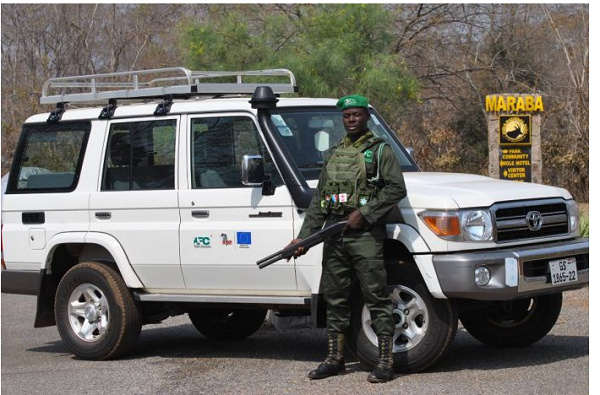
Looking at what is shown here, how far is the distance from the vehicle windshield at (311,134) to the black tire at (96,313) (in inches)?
73.8

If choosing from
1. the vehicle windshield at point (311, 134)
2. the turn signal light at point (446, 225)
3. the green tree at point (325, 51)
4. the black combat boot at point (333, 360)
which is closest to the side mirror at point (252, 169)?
the vehicle windshield at point (311, 134)

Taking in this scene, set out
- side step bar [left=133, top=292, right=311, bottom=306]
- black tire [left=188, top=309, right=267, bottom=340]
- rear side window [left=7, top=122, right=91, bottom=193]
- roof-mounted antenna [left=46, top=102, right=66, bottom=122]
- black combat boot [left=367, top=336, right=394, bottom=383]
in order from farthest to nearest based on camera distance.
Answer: black tire [left=188, top=309, right=267, bottom=340] → roof-mounted antenna [left=46, top=102, right=66, bottom=122] → rear side window [left=7, top=122, right=91, bottom=193] → side step bar [left=133, top=292, right=311, bottom=306] → black combat boot [left=367, top=336, right=394, bottom=383]

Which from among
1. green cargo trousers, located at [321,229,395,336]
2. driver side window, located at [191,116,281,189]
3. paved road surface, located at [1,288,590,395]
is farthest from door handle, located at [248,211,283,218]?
paved road surface, located at [1,288,590,395]

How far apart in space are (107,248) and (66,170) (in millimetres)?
903

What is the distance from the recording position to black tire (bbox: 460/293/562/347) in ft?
27.9

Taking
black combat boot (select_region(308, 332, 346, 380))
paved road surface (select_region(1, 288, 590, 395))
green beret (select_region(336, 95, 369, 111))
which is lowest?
paved road surface (select_region(1, 288, 590, 395))

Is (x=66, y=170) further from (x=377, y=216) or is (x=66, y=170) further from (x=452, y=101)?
(x=452, y=101)

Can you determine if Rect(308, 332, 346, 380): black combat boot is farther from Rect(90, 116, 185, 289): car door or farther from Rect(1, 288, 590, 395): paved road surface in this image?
Rect(90, 116, 185, 289): car door

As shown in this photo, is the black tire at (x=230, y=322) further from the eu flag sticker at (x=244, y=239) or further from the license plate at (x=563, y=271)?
the license plate at (x=563, y=271)

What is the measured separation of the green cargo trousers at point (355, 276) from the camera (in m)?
7.49

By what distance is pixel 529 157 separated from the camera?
17000 millimetres

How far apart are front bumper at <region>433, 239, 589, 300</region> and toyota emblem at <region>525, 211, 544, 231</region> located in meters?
0.19

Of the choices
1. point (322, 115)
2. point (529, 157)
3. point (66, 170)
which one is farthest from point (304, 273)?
point (529, 157)

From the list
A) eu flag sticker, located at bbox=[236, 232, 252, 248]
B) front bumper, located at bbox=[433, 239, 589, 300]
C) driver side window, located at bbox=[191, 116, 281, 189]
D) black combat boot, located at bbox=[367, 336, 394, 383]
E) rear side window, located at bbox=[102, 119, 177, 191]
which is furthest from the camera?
rear side window, located at bbox=[102, 119, 177, 191]
